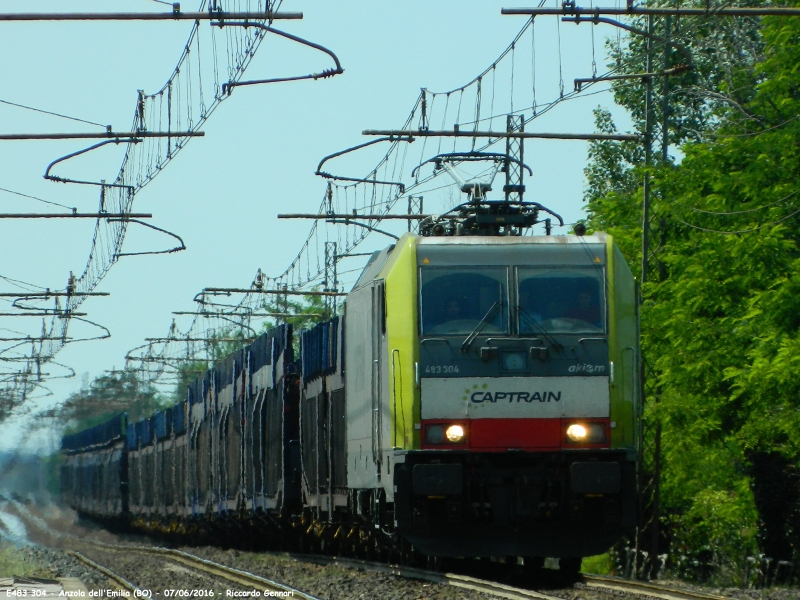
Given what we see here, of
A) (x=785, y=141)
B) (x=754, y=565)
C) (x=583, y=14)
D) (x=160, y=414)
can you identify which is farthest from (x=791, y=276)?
(x=160, y=414)

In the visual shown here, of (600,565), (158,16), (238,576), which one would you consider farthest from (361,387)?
(600,565)

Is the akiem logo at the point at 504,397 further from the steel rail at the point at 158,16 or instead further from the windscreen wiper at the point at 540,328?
the steel rail at the point at 158,16

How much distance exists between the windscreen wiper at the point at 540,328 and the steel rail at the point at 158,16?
4.09m

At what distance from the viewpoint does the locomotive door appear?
14.5 m

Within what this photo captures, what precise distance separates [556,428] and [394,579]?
2.72 metres

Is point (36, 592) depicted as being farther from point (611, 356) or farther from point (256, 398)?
point (256, 398)

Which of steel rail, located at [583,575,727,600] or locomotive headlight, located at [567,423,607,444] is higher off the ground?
locomotive headlight, located at [567,423,607,444]

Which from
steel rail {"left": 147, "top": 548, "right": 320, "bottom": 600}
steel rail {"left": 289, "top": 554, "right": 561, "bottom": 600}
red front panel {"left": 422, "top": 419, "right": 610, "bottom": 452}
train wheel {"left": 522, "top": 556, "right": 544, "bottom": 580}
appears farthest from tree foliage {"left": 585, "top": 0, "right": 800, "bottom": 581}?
red front panel {"left": 422, "top": 419, "right": 610, "bottom": 452}

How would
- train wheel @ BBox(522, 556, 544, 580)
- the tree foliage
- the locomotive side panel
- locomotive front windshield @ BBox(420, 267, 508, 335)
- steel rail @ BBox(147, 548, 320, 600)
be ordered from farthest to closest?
the tree foliage < train wheel @ BBox(522, 556, 544, 580) < the locomotive side panel < steel rail @ BBox(147, 548, 320, 600) < locomotive front windshield @ BBox(420, 267, 508, 335)

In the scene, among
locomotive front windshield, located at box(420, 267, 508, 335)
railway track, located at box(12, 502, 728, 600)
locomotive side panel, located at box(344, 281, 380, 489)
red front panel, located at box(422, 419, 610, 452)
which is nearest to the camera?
railway track, located at box(12, 502, 728, 600)

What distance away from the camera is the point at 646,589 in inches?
521

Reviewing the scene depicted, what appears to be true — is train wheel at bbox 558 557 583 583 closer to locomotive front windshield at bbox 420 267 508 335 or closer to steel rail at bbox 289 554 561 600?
steel rail at bbox 289 554 561 600

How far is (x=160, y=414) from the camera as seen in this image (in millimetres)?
40781

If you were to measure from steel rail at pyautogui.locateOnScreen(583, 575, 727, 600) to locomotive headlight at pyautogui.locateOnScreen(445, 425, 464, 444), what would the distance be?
1923mm
